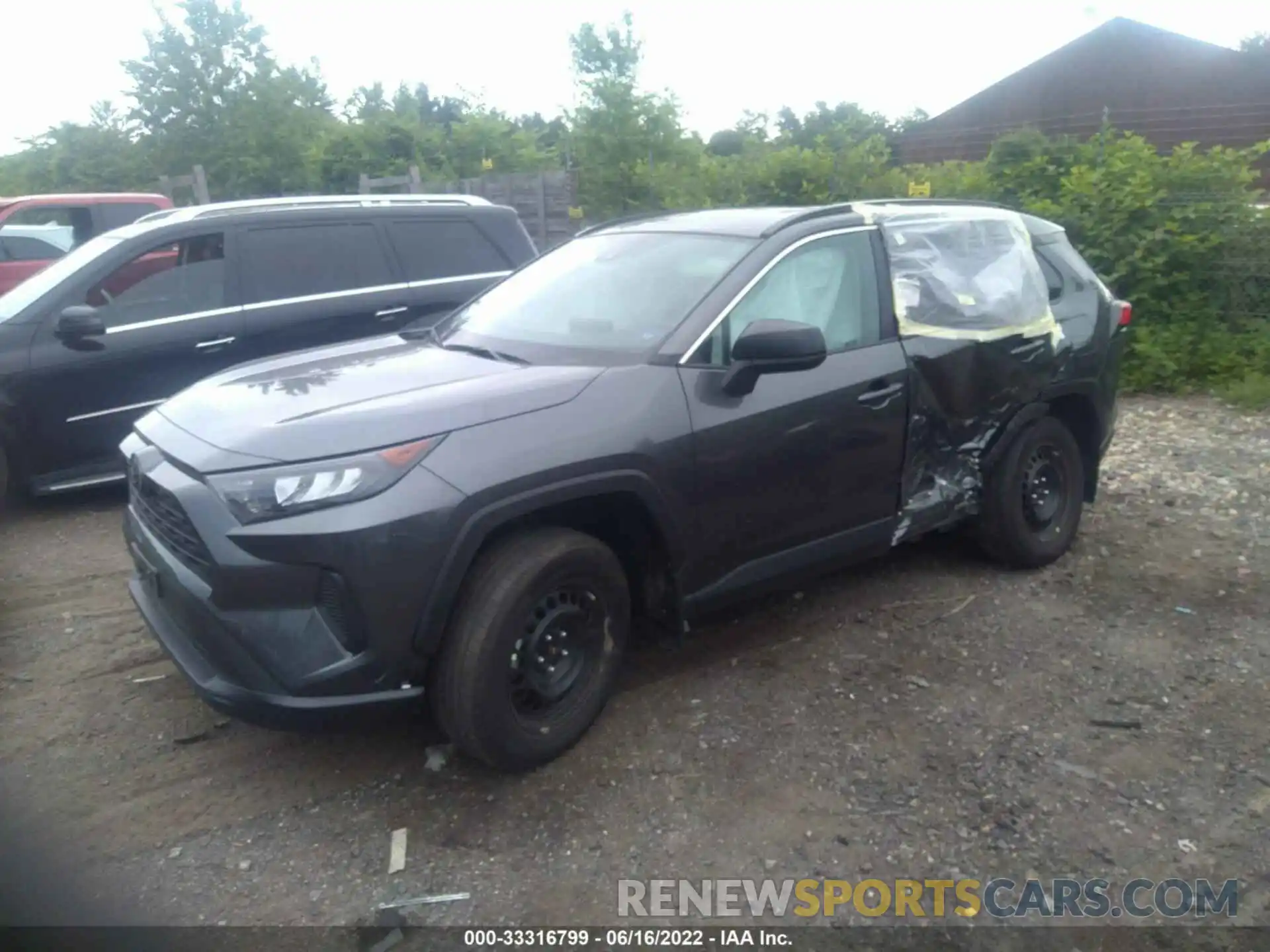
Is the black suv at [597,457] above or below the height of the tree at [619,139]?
below

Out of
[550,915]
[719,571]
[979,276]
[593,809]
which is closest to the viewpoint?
[550,915]

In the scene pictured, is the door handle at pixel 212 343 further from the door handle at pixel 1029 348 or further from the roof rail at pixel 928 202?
the door handle at pixel 1029 348

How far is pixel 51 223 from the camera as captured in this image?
1187 centimetres

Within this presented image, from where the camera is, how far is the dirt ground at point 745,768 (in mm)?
3076

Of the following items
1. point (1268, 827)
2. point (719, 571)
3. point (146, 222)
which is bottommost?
point (1268, 827)

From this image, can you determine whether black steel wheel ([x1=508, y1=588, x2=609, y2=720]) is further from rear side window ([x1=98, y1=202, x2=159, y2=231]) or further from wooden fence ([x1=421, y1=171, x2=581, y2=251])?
wooden fence ([x1=421, y1=171, x2=581, y2=251])

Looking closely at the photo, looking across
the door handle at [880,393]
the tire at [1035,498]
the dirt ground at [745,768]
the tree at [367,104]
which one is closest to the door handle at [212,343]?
the dirt ground at [745,768]

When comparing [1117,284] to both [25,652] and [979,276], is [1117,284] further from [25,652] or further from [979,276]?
[25,652]

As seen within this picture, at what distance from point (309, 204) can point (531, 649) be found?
4877mm

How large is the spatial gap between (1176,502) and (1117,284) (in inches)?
137

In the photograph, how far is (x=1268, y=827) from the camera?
3.25 m

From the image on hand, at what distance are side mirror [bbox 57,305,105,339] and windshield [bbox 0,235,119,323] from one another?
14.2 inches

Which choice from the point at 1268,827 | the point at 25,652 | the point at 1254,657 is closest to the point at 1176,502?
the point at 1254,657

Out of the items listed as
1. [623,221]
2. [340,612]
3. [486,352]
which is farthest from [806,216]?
[340,612]
